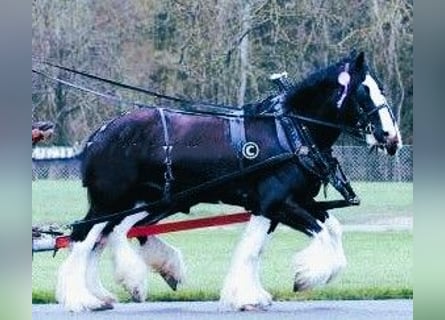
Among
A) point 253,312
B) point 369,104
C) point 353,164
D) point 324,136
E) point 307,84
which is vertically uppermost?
point 307,84

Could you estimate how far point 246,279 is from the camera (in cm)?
823

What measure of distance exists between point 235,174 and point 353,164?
1.88 ft

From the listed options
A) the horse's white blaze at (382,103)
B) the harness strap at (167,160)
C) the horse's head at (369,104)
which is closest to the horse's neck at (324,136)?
the horse's head at (369,104)

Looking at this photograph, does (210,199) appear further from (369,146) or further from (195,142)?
(369,146)

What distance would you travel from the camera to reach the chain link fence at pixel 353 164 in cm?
825

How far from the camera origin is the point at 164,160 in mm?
8312

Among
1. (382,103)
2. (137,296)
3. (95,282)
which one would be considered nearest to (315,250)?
(382,103)

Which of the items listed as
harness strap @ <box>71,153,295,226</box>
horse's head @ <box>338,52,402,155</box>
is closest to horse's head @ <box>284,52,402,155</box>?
horse's head @ <box>338,52,402,155</box>

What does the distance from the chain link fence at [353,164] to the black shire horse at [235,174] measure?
52 millimetres

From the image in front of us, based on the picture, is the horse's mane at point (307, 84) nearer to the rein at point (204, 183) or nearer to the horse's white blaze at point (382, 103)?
the rein at point (204, 183)

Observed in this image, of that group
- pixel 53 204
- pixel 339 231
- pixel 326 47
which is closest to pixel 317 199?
pixel 339 231

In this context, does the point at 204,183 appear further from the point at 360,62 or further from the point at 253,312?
the point at 360,62

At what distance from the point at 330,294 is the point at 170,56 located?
1.39m

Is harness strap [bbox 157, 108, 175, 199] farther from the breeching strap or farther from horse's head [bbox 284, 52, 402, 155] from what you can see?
horse's head [bbox 284, 52, 402, 155]
